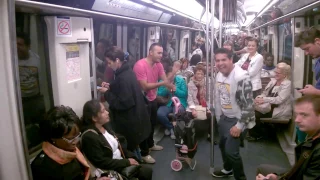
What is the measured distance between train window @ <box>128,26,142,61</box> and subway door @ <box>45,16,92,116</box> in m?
1.73

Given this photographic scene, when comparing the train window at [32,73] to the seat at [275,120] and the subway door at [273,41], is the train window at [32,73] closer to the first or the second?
the seat at [275,120]

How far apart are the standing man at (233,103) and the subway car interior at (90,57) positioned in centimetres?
25

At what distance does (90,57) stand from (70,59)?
38cm

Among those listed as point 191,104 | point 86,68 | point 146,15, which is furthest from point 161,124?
point 86,68

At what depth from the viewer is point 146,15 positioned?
4785 millimetres

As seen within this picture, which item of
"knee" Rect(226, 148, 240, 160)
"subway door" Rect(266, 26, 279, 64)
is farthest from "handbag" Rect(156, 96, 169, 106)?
"subway door" Rect(266, 26, 279, 64)

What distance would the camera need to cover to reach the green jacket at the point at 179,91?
4145mm

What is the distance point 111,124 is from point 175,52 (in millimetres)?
3079

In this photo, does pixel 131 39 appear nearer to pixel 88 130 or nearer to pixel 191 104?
pixel 191 104

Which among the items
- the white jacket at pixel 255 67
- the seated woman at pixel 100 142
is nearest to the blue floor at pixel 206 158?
the white jacket at pixel 255 67

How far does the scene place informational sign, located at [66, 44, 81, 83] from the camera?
95.9 inches

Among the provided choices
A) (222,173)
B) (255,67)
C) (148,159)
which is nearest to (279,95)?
(255,67)

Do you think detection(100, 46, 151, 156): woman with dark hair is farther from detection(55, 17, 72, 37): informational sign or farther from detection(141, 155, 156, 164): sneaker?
detection(55, 17, 72, 37): informational sign

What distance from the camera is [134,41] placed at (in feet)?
15.1
